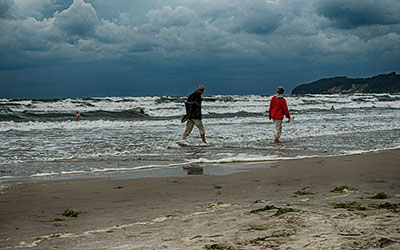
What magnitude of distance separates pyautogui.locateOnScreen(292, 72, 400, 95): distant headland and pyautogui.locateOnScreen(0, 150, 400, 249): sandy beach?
413 ft

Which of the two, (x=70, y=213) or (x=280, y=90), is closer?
(x=70, y=213)

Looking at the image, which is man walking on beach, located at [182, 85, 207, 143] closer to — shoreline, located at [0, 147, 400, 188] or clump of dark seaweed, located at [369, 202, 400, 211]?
shoreline, located at [0, 147, 400, 188]

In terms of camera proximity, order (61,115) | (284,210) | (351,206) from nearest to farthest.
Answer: (284,210), (351,206), (61,115)

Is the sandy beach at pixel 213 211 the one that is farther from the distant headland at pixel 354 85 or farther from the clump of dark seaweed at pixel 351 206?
the distant headland at pixel 354 85

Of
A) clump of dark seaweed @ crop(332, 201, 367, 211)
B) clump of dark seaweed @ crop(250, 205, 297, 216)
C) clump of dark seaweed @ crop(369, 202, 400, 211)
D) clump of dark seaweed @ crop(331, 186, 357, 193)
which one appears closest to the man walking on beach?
clump of dark seaweed @ crop(331, 186, 357, 193)

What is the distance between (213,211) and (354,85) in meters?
144

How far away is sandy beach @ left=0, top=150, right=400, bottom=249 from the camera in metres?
3.31

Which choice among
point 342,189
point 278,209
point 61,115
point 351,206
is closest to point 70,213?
point 278,209

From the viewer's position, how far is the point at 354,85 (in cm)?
13850

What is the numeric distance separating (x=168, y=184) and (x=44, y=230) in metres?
2.90

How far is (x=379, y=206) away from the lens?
176 inches

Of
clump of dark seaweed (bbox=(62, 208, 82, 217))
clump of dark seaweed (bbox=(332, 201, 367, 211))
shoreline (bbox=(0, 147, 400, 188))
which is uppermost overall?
clump of dark seaweed (bbox=(332, 201, 367, 211))

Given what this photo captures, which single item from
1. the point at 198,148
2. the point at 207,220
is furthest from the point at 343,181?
the point at 198,148

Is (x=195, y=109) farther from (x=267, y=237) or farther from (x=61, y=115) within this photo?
(x=61, y=115)
